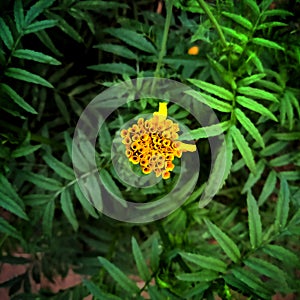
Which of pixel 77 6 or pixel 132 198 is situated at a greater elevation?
pixel 77 6

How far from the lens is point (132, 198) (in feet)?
3.33

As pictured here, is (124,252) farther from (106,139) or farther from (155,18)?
(155,18)

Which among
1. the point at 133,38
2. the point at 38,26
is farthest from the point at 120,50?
the point at 38,26

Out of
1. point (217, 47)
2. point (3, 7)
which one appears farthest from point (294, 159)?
point (3, 7)

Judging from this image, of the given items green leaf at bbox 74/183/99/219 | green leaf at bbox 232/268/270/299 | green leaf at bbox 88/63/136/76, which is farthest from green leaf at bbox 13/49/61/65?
green leaf at bbox 232/268/270/299

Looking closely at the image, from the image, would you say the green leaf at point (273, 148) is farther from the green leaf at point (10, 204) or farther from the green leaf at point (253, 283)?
the green leaf at point (10, 204)

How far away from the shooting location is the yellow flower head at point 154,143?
726 mm

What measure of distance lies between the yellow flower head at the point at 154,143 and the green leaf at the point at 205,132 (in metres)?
0.04

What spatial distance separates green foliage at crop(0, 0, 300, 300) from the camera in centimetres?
75

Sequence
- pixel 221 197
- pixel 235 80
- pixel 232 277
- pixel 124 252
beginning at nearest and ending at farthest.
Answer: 1. pixel 232 277
2. pixel 235 80
3. pixel 124 252
4. pixel 221 197

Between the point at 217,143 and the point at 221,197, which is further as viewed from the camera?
the point at 221,197

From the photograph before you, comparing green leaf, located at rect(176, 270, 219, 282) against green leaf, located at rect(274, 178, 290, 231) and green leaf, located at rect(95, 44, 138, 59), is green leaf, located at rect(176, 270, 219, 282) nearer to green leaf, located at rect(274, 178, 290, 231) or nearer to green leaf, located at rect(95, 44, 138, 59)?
green leaf, located at rect(274, 178, 290, 231)

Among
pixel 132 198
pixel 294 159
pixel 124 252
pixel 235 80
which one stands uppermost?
pixel 235 80

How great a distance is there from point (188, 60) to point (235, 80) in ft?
0.34
